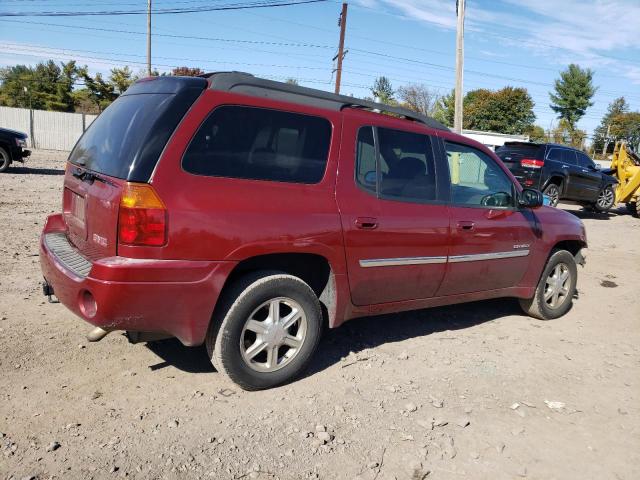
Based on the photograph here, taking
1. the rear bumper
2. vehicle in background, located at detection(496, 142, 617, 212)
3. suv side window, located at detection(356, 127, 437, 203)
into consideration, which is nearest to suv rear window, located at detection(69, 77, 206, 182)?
the rear bumper

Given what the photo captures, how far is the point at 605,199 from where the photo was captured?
16594 millimetres

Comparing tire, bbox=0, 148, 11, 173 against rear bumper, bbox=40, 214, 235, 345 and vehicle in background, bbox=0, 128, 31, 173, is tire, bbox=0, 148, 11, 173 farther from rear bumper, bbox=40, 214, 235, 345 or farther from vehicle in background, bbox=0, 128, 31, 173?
rear bumper, bbox=40, 214, 235, 345

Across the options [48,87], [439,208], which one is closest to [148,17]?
[48,87]

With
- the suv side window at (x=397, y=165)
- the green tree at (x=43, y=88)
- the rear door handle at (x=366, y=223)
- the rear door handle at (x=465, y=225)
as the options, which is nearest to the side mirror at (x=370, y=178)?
the suv side window at (x=397, y=165)

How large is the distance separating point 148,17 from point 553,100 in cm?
5253

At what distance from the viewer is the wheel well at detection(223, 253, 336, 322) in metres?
3.36

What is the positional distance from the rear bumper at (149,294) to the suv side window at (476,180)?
2.21 m

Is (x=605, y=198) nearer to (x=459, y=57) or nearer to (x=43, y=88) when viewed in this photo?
(x=459, y=57)

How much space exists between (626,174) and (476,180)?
14.7m

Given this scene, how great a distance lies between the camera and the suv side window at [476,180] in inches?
175

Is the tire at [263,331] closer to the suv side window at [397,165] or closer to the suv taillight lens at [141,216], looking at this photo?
the suv taillight lens at [141,216]

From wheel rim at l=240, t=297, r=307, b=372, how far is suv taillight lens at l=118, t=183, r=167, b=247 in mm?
801

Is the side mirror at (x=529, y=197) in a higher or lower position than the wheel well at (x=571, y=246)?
higher

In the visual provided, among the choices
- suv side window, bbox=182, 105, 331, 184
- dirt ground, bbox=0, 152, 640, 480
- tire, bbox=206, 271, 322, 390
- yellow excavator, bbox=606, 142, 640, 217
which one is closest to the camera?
dirt ground, bbox=0, 152, 640, 480
